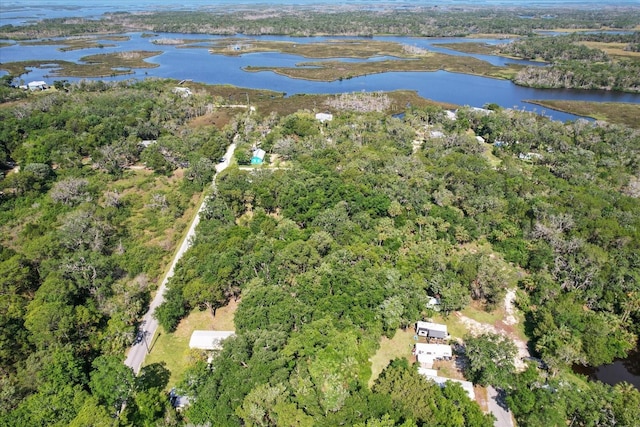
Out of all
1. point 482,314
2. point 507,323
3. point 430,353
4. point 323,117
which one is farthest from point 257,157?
point 507,323

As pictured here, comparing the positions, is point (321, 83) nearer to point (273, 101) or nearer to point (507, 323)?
point (273, 101)

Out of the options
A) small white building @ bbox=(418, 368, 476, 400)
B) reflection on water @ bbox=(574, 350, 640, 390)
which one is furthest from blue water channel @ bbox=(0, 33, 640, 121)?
small white building @ bbox=(418, 368, 476, 400)

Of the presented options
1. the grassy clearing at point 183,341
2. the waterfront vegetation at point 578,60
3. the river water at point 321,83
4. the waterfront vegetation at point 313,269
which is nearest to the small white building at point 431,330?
the waterfront vegetation at point 313,269

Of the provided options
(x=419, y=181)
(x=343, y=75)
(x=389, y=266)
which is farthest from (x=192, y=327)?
(x=343, y=75)

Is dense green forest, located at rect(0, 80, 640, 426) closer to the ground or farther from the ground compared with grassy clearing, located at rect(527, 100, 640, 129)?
closer to the ground

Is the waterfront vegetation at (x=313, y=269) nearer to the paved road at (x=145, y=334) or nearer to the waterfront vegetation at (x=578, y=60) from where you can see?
the paved road at (x=145, y=334)

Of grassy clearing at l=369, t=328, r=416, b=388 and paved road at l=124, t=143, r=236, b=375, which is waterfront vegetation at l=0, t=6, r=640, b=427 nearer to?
grassy clearing at l=369, t=328, r=416, b=388
